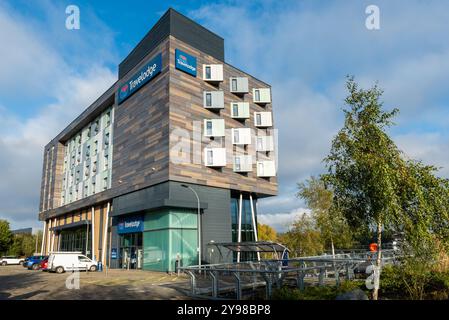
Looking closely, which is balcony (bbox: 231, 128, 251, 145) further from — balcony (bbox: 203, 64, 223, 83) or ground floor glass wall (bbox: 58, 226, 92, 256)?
ground floor glass wall (bbox: 58, 226, 92, 256)

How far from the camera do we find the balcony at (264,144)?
4238cm

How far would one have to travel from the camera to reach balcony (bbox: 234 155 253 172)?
A: 1533 inches

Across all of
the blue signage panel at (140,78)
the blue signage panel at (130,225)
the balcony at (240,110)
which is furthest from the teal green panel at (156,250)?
the blue signage panel at (140,78)

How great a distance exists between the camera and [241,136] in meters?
39.6

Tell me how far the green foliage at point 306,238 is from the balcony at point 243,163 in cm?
990

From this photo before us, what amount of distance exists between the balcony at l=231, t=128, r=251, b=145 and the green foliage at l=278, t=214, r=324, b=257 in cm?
1193

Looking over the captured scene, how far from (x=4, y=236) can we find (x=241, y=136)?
60.3m

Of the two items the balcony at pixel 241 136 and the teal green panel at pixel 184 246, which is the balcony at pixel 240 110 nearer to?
the balcony at pixel 241 136

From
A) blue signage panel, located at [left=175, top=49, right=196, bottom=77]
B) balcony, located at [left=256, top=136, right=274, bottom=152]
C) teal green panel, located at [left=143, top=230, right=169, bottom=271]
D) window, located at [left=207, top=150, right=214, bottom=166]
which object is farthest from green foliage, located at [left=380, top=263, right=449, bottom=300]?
balcony, located at [left=256, top=136, right=274, bottom=152]

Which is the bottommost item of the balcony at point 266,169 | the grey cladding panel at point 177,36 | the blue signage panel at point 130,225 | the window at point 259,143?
the blue signage panel at point 130,225

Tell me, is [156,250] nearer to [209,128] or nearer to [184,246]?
[184,246]

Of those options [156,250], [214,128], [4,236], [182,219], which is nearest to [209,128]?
[214,128]
